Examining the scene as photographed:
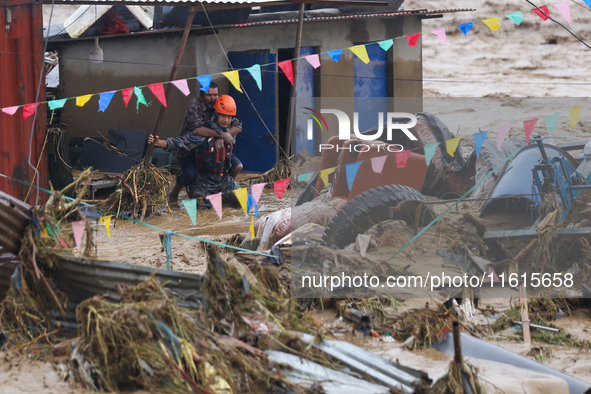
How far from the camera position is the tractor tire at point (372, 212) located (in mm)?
5215

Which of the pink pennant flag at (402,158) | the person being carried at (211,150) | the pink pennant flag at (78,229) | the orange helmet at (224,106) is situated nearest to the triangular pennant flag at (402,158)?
the pink pennant flag at (402,158)

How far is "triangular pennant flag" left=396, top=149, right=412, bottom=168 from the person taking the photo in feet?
19.0

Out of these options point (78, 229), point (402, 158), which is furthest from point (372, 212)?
point (78, 229)

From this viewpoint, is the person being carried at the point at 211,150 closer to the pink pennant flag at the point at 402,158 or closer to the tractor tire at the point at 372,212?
the pink pennant flag at the point at 402,158

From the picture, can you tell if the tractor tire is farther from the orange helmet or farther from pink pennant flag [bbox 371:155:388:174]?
the orange helmet

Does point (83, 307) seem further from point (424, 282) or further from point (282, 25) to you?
point (282, 25)

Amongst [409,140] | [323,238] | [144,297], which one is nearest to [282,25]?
[409,140]

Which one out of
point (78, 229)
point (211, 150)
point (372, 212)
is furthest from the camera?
point (211, 150)

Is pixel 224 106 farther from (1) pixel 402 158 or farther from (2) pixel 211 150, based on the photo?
(1) pixel 402 158

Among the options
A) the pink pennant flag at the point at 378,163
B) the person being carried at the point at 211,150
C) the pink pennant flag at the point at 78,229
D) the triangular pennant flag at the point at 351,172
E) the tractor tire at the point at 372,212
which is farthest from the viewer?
the person being carried at the point at 211,150

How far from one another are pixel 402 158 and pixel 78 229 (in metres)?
3.16

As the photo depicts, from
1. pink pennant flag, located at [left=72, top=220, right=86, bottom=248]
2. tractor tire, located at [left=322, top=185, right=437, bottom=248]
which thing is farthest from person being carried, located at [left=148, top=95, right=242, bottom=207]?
pink pennant flag, located at [left=72, top=220, right=86, bottom=248]

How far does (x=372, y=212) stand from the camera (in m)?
5.30

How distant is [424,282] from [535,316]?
876 mm
